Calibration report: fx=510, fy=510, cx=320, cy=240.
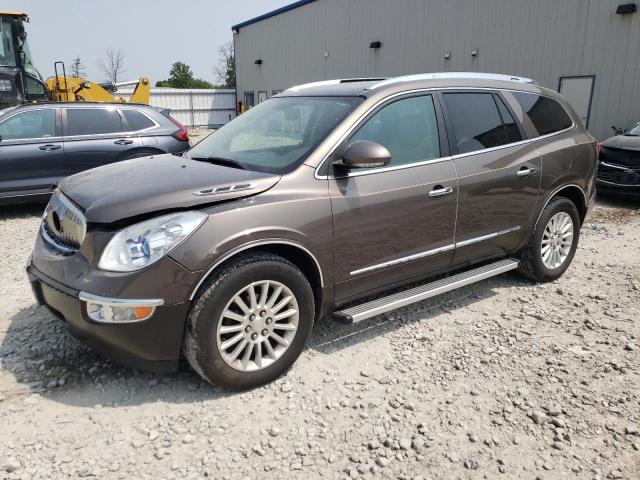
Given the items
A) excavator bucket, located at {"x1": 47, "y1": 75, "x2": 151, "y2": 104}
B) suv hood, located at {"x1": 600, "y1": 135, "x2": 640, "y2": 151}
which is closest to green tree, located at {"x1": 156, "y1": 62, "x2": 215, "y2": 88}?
excavator bucket, located at {"x1": 47, "y1": 75, "x2": 151, "y2": 104}

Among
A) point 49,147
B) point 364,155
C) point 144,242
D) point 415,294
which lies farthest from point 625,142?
point 49,147

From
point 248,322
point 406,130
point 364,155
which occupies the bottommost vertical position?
point 248,322

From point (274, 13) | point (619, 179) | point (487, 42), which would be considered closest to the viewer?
point (619, 179)

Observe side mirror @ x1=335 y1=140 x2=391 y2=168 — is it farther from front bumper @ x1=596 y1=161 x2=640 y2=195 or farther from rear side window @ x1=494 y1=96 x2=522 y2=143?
front bumper @ x1=596 y1=161 x2=640 y2=195

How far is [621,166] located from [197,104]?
2645cm

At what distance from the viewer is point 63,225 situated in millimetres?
3100

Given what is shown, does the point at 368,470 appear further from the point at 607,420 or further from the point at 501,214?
the point at 501,214

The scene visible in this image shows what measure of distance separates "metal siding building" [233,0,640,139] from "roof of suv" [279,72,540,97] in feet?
30.2

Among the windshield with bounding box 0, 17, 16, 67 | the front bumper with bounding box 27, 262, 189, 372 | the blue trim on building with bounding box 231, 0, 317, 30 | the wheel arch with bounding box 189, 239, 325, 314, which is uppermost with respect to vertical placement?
the blue trim on building with bounding box 231, 0, 317, 30

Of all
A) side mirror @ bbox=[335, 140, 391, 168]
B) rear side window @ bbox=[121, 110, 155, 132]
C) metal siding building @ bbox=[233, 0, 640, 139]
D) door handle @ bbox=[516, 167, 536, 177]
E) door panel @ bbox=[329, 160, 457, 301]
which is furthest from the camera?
metal siding building @ bbox=[233, 0, 640, 139]

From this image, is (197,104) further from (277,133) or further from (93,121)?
(277,133)

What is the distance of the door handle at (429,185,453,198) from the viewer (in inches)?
145

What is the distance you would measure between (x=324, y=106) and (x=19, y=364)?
8.75ft

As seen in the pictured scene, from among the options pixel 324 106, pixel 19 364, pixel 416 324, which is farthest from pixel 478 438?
pixel 19 364
